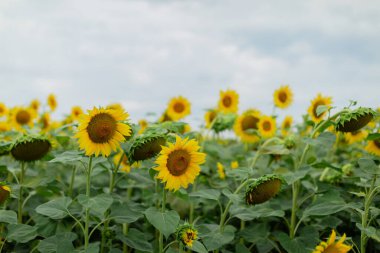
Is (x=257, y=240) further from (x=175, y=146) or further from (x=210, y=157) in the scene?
(x=210, y=157)

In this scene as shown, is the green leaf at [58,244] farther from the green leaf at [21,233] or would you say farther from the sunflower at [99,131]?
the sunflower at [99,131]

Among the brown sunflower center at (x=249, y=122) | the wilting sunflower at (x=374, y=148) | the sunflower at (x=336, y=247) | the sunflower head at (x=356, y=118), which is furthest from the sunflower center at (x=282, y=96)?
the sunflower at (x=336, y=247)

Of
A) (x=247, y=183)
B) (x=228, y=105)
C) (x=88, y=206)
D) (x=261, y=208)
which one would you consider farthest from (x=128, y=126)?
(x=228, y=105)

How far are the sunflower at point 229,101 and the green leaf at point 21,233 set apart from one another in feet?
9.60

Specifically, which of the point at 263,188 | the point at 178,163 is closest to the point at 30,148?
the point at 178,163

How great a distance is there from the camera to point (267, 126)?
13.9ft

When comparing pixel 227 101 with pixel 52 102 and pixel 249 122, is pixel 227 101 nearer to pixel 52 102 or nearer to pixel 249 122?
pixel 249 122

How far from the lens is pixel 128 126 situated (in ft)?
7.66

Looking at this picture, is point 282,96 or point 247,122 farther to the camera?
point 282,96

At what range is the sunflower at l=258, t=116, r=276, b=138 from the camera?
4191mm

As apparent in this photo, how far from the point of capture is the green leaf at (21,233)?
2564mm

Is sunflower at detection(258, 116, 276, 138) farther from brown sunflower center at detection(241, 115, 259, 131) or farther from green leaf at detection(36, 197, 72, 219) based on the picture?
green leaf at detection(36, 197, 72, 219)

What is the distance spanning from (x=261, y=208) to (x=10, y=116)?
381cm

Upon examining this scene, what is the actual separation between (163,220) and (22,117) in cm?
365
